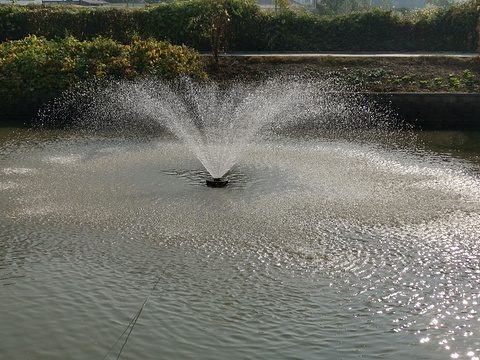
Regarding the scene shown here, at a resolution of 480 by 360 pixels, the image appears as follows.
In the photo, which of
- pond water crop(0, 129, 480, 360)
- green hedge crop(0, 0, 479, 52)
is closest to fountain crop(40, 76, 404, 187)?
Answer: pond water crop(0, 129, 480, 360)

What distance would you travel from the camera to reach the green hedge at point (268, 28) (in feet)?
66.1

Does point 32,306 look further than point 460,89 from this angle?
No

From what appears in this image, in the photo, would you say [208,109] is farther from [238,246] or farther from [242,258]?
[242,258]

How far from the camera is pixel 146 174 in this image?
9.01 m

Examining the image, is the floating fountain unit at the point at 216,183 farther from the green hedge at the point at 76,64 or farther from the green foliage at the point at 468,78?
the green foliage at the point at 468,78

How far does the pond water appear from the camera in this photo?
15.0 feet

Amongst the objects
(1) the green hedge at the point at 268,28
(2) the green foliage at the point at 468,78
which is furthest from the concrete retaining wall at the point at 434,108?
(1) the green hedge at the point at 268,28

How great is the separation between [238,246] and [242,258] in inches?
12.5

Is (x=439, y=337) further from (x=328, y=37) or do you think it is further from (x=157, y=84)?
(x=328, y=37)

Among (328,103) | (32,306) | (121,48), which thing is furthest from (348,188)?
(121,48)

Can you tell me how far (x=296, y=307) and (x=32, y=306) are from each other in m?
2.09

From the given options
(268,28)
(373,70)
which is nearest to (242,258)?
(373,70)

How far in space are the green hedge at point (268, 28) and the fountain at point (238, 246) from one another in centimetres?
888

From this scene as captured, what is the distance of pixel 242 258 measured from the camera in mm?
5984
